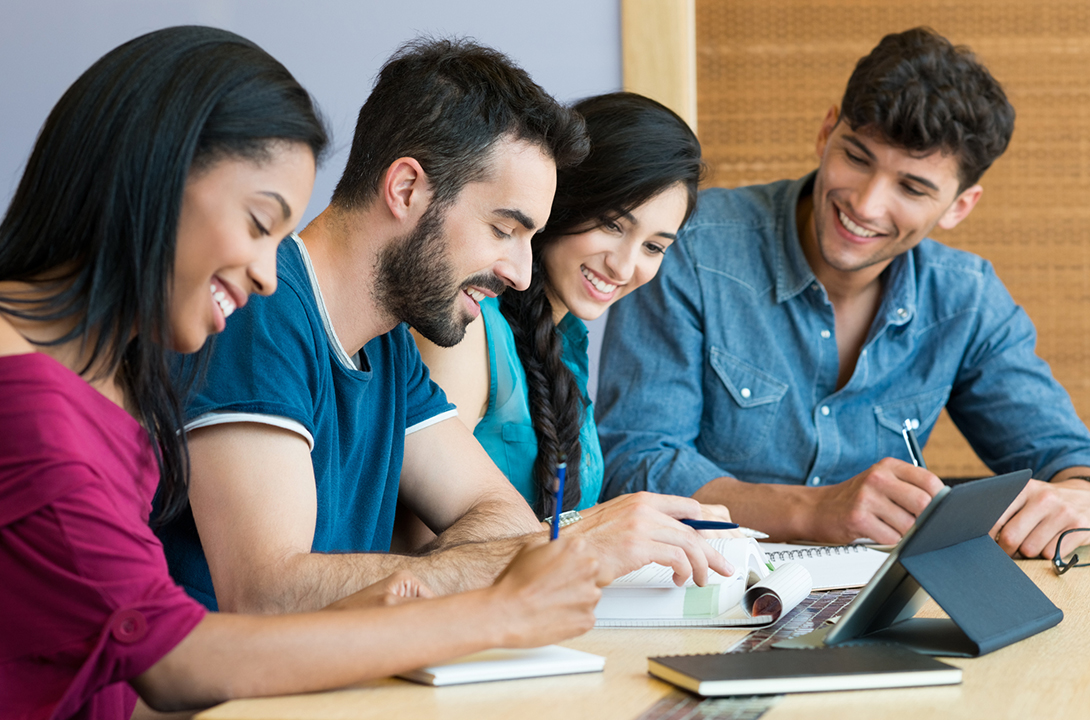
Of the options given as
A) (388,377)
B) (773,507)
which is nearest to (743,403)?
(773,507)

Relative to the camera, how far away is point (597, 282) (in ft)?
5.83

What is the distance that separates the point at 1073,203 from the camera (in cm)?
292

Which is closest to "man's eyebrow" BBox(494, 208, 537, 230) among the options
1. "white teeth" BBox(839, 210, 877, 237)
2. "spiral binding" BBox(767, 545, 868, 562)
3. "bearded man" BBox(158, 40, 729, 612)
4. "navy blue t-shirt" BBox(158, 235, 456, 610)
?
"bearded man" BBox(158, 40, 729, 612)

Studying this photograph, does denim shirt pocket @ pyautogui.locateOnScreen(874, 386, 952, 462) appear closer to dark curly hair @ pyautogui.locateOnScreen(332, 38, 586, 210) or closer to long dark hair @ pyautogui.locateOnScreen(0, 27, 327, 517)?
dark curly hair @ pyautogui.locateOnScreen(332, 38, 586, 210)

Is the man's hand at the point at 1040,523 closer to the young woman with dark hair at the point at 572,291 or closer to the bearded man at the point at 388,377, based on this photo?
the bearded man at the point at 388,377

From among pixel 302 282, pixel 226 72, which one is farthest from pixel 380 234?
pixel 226 72

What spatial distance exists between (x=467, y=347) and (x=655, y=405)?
500 mm

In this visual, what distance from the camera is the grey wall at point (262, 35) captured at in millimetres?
2129

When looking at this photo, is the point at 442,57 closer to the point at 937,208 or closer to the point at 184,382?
the point at 184,382

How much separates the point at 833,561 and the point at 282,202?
0.86m

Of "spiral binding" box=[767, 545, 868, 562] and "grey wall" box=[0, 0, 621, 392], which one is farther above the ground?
"grey wall" box=[0, 0, 621, 392]

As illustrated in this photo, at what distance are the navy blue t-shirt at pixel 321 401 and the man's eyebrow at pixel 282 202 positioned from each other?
24 cm

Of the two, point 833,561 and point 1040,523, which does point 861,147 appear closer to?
point 1040,523

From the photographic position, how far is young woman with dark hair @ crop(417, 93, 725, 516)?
5.45ft
